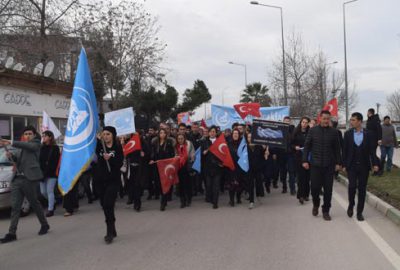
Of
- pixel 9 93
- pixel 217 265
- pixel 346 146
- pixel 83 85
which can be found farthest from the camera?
pixel 9 93

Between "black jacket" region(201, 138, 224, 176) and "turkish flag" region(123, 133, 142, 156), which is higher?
"turkish flag" region(123, 133, 142, 156)

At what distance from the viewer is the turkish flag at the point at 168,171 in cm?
954

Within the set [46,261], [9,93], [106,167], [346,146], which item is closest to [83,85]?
[106,167]

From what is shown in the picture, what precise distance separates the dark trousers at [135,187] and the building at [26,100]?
310 inches

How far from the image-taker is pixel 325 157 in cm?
760

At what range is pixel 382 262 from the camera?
5160mm

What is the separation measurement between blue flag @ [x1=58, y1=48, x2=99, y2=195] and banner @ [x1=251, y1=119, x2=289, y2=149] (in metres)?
4.35

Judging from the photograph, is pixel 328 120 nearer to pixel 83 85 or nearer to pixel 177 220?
pixel 177 220

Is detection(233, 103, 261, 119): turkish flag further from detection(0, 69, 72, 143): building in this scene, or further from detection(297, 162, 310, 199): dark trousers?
detection(0, 69, 72, 143): building

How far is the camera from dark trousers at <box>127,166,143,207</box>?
9.20m

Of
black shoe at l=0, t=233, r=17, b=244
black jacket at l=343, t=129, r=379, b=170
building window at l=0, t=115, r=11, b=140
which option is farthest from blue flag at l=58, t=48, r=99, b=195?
building window at l=0, t=115, r=11, b=140

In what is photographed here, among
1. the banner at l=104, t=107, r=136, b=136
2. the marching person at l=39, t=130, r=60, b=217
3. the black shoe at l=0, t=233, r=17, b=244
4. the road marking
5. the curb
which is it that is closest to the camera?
the road marking

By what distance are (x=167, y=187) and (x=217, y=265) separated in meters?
4.44

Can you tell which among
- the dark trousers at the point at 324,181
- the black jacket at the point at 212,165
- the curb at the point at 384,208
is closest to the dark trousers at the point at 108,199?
the black jacket at the point at 212,165
